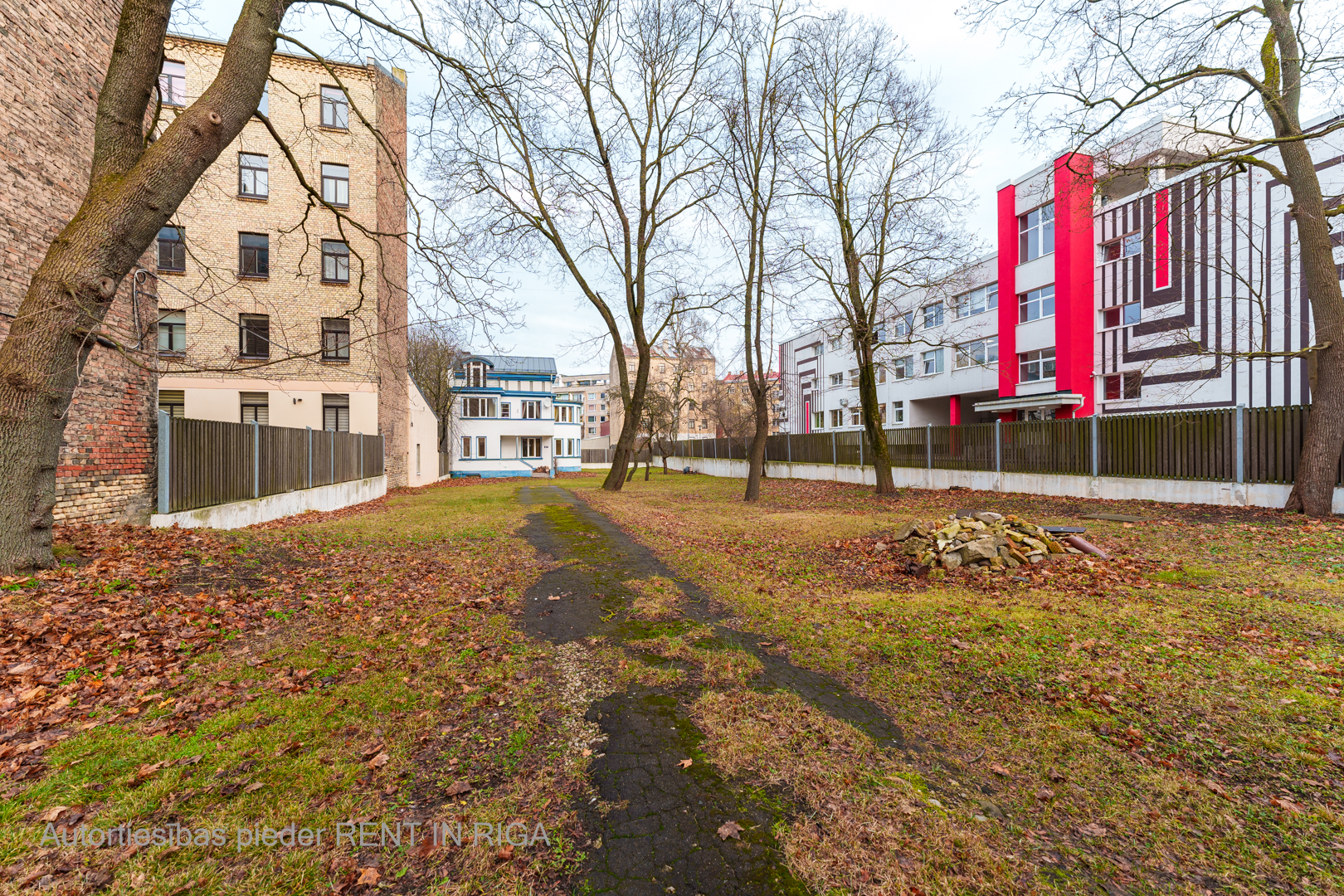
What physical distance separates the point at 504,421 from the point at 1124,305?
37.4 metres

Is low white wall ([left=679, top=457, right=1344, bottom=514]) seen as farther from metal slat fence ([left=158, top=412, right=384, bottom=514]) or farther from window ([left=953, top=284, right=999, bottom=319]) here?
metal slat fence ([left=158, top=412, right=384, bottom=514])

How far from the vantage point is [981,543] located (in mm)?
7004

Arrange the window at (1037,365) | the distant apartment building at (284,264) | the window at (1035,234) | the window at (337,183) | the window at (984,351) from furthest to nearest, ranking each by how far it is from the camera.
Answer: the window at (984,351) → the window at (1037,365) → the window at (1035,234) → the window at (337,183) → the distant apartment building at (284,264)

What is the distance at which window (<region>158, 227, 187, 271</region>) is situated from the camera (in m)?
20.0

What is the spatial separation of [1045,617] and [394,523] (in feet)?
39.6

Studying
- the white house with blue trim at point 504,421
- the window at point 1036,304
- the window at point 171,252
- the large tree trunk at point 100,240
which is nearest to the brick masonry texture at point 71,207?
the large tree trunk at point 100,240

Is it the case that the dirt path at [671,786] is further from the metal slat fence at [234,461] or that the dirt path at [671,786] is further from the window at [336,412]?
the window at [336,412]

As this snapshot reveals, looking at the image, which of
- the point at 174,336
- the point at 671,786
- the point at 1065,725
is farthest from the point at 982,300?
the point at 174,336

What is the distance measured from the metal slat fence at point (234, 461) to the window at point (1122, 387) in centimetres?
3109

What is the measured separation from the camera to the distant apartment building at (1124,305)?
63.5ft

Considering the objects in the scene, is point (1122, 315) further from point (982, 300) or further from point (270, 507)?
point (270, 507)

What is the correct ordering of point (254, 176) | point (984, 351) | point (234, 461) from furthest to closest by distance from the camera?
point (984, 351)
point (254, 176)
point (234, 461)

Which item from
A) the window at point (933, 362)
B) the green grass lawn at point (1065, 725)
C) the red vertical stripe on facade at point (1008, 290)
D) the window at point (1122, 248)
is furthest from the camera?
the window at point (933, 362)

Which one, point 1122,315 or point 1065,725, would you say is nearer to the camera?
point 1065,725
